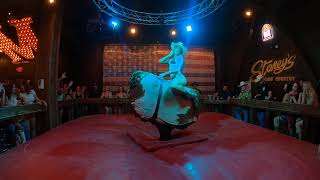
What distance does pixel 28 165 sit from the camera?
3.45 m

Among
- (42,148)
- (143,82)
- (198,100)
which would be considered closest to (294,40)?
(198,100)

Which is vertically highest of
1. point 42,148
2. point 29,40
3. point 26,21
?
point 26,21

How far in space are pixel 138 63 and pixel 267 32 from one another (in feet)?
17.0

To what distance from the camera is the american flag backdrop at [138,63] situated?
1146cm

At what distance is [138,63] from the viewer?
37.8 feet

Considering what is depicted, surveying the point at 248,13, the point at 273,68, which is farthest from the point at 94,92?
the point at 273,68

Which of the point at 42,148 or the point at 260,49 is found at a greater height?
the point at 260,49

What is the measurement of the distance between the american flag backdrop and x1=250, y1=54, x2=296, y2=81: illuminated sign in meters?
2.52

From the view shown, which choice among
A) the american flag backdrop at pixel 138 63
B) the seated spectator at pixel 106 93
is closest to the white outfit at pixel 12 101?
the seated spectator at pixel 106 93

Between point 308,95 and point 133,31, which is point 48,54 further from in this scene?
point 308,95

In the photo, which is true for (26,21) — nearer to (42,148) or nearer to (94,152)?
(42,148)

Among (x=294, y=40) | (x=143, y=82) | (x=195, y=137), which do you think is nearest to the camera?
(x=143, y=82)

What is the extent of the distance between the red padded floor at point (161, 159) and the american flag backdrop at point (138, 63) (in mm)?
6260

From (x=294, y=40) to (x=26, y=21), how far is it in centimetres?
717
